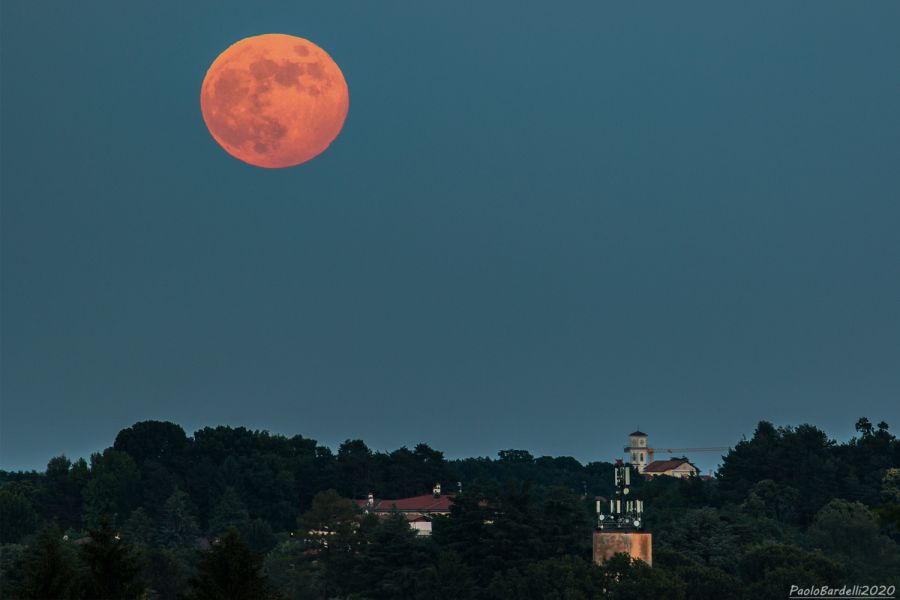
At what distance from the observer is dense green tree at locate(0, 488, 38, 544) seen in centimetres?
17500

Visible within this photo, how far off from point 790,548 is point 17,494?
127154 millimetres

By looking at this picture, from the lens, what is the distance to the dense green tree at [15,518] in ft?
574

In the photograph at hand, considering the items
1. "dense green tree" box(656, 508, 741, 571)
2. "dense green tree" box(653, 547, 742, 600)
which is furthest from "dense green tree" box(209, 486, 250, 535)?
"dense green tree" box(653, 547, 742, 600)

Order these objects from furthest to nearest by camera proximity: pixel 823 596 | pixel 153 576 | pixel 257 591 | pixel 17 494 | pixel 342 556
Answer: pixel 17 494 < pixel 342 556 < pixel 153 576 < pixel 823 596 < pixel 257 591

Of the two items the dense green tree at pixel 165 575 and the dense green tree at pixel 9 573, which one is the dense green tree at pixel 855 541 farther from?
the dense green tree at pixel 9 573

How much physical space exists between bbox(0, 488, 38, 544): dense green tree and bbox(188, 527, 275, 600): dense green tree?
13203cm

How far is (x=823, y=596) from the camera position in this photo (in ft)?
289

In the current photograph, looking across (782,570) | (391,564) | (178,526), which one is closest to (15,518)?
(178,526)

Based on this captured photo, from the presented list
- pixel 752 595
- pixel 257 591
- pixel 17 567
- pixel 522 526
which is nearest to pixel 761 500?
pixel 522 526

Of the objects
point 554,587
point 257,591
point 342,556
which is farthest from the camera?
point 342,556

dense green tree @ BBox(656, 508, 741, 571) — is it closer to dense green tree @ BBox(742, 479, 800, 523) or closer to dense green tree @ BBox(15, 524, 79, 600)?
dense green tree @ BBox(742, 479, 800, 523)

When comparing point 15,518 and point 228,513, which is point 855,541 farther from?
point 15,518

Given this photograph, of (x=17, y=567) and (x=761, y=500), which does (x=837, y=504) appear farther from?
(x=17, y=567)

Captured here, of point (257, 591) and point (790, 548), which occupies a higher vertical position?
point (790, 548)
